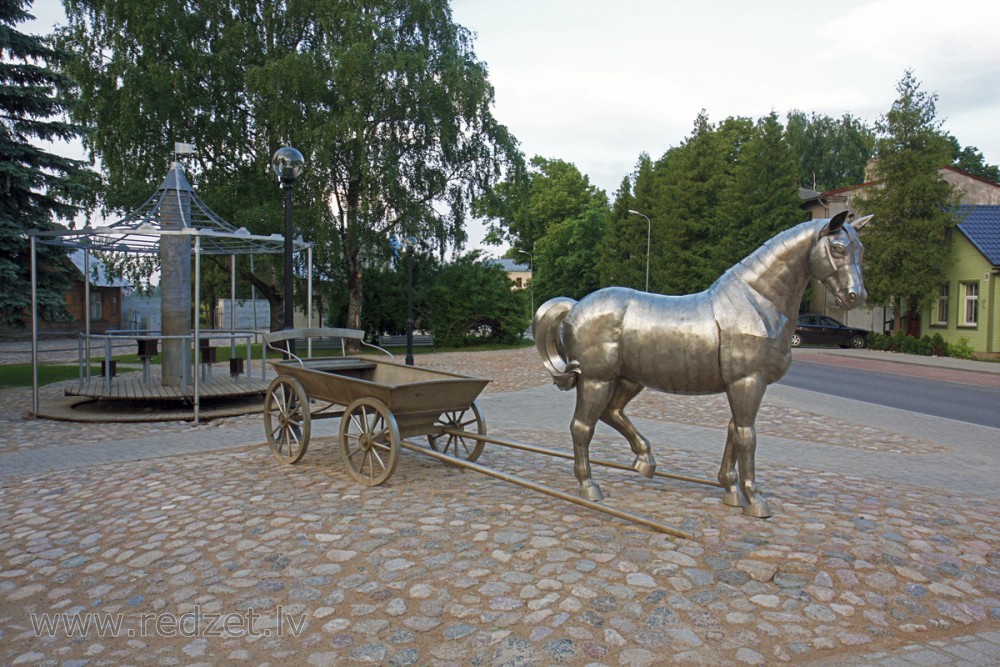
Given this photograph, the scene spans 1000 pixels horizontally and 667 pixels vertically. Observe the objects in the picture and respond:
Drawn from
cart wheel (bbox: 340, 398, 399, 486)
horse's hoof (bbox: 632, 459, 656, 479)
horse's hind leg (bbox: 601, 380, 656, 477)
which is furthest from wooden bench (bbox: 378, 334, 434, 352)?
horse's hoof (bbox: 632, 459, 656, 479)

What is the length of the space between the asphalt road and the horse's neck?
8337mm

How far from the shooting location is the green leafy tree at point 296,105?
869 inches

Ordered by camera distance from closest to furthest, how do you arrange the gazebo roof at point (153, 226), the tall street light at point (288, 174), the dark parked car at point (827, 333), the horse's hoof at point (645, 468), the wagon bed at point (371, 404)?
the horse's hoof at point (645, 468) < the wagon bed at point (371, 404) < the tall street light at point (288, 174) < the gazebo roof at point (153, 226) < the dark parked car at point (827, 333)

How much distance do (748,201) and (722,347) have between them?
33.2 m

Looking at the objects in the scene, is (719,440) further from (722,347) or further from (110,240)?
(110,240)

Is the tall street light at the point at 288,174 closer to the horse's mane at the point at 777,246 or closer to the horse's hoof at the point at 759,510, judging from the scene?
the horse's mane at the point at 777,246

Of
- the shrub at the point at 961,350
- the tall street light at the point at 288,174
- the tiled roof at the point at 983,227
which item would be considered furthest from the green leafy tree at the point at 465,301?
the tall street light at the point at 288,174

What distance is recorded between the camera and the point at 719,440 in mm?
9070

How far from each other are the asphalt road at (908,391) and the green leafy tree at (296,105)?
48.2ft

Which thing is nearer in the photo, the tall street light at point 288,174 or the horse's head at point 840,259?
the horse's head at point 840,259

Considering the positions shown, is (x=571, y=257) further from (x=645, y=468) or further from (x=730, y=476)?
(x=730, y=476)

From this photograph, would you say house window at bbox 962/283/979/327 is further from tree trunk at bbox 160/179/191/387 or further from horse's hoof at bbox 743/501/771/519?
tree trunk at bbox 160/179/191/387

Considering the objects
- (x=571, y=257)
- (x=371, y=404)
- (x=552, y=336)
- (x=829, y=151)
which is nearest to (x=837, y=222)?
(x=552, y=336)

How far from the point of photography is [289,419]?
7.41m
